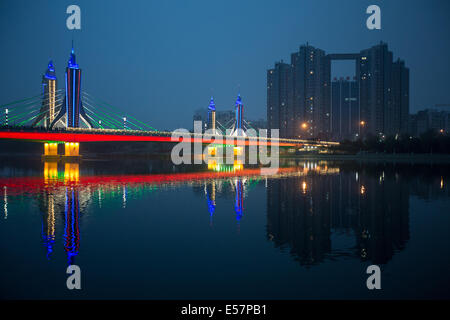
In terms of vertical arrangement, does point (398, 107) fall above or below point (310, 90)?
below

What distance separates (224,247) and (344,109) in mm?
153960

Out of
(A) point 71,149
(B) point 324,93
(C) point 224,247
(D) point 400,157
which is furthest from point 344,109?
(C) point 224,247

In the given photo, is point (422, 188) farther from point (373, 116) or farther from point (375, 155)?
point (373, 116)

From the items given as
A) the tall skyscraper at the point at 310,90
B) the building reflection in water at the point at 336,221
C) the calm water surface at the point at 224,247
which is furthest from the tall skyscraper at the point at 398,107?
the calm water surface at the point at 224,247

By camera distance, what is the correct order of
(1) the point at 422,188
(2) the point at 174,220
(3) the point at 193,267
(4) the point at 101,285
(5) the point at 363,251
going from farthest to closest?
(1) the point at 422,188, (2) the point at 174,220, (5) the point at 363,251, (3) the point at 193,267, (4) the point at 101,285

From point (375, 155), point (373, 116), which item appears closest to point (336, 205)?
point (375, 155)

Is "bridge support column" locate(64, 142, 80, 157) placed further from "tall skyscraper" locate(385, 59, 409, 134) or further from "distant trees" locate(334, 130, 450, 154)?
"tall skyscraper" locate(385, 59, 409, 134)

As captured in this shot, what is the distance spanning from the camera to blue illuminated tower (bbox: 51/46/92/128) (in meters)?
55.0

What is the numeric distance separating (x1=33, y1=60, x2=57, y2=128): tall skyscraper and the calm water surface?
161 ft

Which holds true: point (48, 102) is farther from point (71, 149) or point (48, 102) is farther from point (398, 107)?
point (398, 107)

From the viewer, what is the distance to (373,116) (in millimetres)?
118125

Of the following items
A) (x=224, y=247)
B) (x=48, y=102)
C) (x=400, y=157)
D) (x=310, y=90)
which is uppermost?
(x=310, y=90)

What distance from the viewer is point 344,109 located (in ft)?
501
